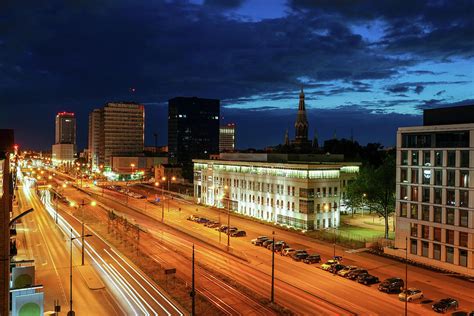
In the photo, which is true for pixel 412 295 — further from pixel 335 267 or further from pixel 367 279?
Answer: pixel 335 267

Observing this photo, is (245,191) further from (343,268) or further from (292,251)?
(343,268)

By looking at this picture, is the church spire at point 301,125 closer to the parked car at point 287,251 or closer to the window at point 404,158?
the window at point 404,158

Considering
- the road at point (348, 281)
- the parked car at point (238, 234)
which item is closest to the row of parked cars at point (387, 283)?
the road at point (348, 281)

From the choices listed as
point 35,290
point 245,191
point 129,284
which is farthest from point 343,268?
point 245,191

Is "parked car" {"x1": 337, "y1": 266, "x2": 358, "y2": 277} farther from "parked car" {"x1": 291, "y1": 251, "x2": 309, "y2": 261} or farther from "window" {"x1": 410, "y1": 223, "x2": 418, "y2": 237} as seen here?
"window" {"x1": 410, "y1": 223, "x2": 418, "y2": 237}

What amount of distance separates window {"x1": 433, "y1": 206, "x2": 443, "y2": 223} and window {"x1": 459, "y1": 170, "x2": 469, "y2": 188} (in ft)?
13.6

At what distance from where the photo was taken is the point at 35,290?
3334cm

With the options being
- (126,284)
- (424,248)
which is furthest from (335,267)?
(126,284)

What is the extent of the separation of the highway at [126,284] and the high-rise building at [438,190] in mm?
26837

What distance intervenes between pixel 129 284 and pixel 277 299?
51.3 feet

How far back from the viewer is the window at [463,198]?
163 ft

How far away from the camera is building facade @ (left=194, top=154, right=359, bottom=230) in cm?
7531

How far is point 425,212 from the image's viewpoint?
54.6 m

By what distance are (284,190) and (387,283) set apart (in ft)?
123
